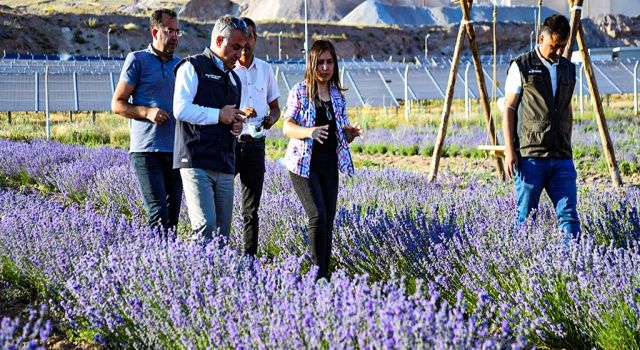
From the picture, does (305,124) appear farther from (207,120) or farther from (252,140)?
(207,120)

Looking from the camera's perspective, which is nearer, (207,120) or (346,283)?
(346,283)

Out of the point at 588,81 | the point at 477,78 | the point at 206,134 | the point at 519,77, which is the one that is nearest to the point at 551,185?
the point at 519,77

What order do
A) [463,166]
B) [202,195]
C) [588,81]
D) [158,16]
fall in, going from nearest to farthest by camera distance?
Answer: [202,195]
[158,16]
[588,81]
[463,166]

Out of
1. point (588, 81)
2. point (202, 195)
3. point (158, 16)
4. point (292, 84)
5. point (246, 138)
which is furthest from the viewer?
point (292, 84)

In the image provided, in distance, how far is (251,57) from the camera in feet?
16.6

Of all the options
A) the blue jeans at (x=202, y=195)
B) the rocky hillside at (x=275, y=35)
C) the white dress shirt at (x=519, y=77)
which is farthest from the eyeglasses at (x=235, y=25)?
the rocky hillside at (x=275, y=35)

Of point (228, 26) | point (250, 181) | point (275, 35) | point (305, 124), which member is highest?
point (275, 35)

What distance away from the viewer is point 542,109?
15.3 ft

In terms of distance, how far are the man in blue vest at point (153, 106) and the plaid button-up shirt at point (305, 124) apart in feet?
2.20

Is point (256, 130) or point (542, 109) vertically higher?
point (542, 109)

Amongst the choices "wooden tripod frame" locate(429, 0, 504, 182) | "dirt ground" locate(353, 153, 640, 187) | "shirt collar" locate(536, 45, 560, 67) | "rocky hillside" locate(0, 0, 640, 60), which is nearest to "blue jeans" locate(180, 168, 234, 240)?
"shirt collar" locate(536, 45, 560, 67)

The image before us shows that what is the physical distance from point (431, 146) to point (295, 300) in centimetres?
1079

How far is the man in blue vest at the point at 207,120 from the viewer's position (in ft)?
13.1

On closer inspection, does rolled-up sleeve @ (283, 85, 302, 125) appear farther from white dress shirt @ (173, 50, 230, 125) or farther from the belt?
white dress shirt @ (173, 50, 230, 125)
